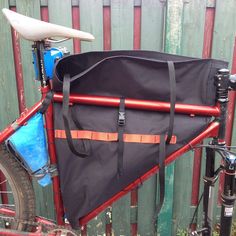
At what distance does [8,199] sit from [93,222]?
0.77 meters

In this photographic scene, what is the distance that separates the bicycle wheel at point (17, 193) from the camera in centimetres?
187

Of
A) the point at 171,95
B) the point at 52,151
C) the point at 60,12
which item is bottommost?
the point at 52,151

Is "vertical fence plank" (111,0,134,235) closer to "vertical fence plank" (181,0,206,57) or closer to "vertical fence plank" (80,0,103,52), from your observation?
"vertical fence plank" (80,0,103,52)

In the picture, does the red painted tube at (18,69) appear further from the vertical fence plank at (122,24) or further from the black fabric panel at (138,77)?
the black fabric panel at (138,77)

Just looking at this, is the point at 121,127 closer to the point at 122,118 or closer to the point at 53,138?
the point at 122,118

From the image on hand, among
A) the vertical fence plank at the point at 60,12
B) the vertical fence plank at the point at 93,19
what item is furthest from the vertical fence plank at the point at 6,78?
the vertical fence plank at the point at 93,19

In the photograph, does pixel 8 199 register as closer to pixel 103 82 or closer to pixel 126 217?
pixel 126 217

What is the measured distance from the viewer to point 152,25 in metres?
2.35

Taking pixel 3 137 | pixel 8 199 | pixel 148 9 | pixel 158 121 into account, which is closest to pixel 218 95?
pixel 158 121

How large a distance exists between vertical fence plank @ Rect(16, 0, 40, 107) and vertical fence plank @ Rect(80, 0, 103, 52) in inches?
13.0

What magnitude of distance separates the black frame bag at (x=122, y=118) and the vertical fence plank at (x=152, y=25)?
66 cm

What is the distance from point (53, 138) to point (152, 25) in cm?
116

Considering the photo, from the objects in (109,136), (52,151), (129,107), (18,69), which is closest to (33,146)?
(52,151)

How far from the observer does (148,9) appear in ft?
7.61
